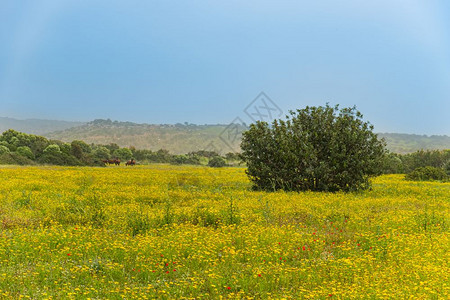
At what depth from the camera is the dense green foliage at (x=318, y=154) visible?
72.3 ft

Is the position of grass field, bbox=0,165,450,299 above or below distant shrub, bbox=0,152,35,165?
above

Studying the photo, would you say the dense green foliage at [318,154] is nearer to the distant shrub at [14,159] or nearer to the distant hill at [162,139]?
the distant shrub at [14,159]

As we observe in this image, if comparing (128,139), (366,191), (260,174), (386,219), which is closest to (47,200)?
(260,174)

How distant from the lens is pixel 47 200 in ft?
52.9

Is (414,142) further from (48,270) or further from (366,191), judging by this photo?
(48,270)

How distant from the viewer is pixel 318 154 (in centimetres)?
2272

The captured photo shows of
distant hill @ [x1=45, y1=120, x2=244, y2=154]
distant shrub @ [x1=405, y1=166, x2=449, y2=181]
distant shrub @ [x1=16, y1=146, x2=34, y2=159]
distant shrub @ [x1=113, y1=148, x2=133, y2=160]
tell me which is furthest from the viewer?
distant hill @ [x1=45, y1=120, x2=244, y2=154]

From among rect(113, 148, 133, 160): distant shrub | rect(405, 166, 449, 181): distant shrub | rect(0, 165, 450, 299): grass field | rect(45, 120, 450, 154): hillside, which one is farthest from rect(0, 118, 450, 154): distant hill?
rect(0, 165, 450, 299): grass field

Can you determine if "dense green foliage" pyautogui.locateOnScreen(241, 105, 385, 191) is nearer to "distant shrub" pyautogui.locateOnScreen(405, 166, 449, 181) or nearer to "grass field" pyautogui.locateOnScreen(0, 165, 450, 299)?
"grass field" pyautogui.locateOnScreen(0, 165, 450, 299)

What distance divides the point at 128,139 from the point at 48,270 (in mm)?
168602

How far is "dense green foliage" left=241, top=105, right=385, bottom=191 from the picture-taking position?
72.3 ft

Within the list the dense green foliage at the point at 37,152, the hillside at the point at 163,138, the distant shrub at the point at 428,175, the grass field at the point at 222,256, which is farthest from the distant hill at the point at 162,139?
the grass field at the point at 222,256

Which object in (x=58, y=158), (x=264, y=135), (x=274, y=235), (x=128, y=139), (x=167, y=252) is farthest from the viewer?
(x=128, y=139)

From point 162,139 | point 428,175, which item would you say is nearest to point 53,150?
point 428,175
